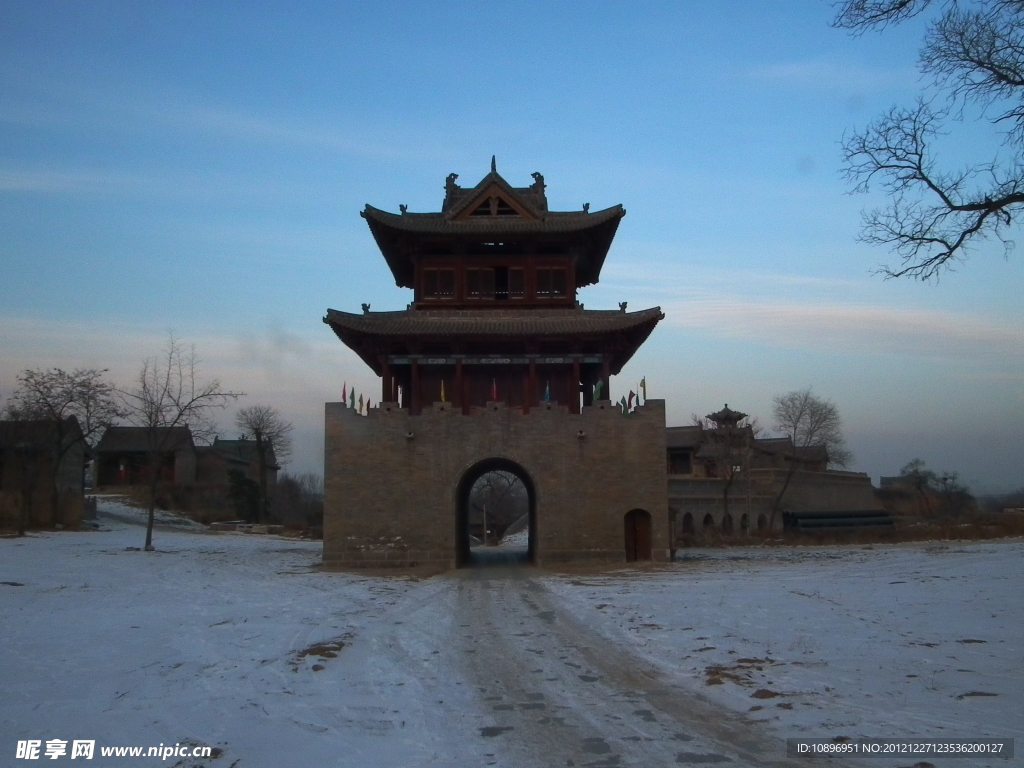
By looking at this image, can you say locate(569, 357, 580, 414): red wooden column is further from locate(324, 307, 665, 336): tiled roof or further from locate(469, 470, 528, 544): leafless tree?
locate(469, 470, 528, 544): leafless tree

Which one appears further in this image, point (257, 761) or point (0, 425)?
point (0, 425)

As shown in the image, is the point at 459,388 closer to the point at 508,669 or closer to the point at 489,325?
the point at 489,325

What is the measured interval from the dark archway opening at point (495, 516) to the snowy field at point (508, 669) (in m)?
10.4

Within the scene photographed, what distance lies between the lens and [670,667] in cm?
1005

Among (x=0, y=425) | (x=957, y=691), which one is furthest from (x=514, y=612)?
(x=0, y=425)

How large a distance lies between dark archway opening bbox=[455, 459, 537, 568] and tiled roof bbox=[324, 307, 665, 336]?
4418 mm

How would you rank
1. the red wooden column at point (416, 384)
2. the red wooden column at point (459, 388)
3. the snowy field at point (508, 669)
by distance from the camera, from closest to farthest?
the snowy field at point (508, 669), the red wooden column at point (416, 384), the red wooden column at point (459, 388)

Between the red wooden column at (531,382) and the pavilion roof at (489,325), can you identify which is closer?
the pavilion roof at (489,325)

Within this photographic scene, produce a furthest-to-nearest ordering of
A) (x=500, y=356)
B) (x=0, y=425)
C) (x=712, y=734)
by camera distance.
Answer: (x=0, y=425)
(x=500, y=356)
(x=712, y=734)

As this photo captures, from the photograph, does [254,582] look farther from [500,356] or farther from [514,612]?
[500,356]

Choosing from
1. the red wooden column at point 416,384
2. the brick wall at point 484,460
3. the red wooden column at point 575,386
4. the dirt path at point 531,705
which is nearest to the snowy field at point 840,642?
the dirt path at point 531,705

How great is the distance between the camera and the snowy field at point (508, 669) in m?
7.13

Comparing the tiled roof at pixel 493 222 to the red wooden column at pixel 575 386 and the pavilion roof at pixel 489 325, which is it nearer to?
the pavilion roof at pixel 489 325

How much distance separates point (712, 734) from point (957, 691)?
286 cm
